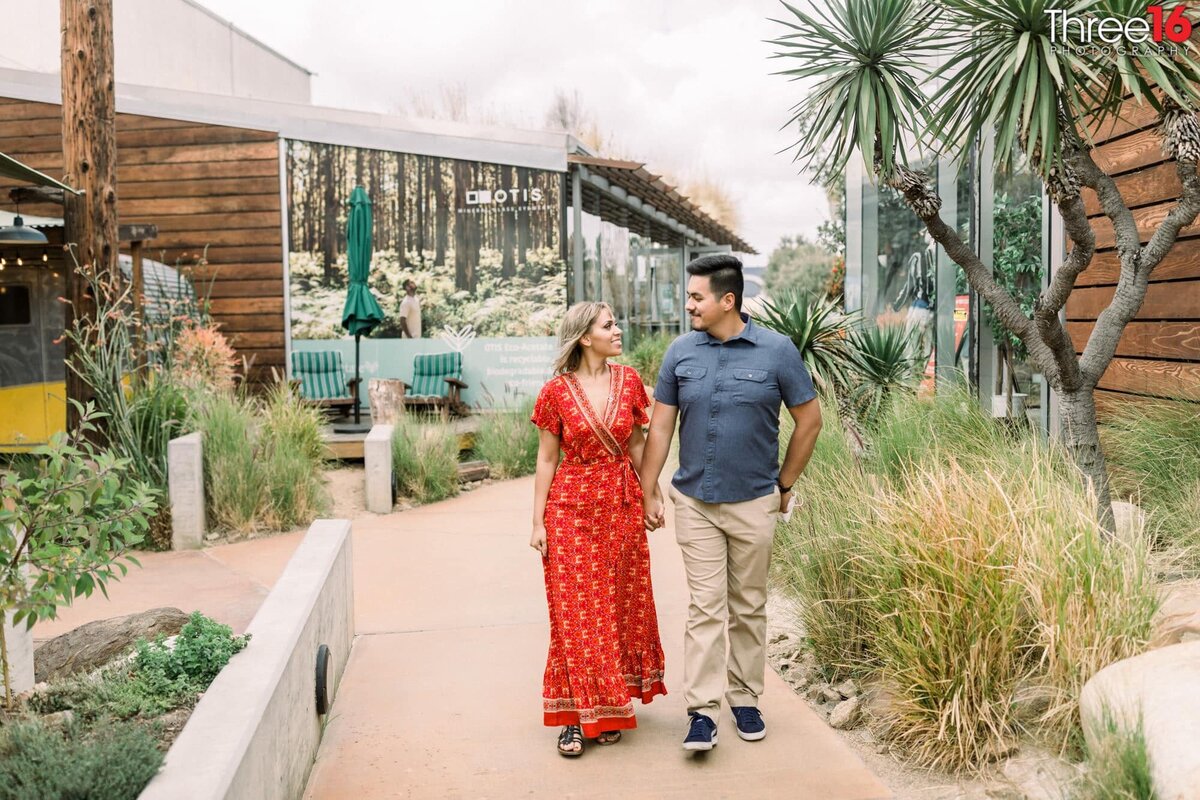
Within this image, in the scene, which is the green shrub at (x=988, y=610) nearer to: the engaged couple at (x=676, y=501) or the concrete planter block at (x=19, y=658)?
the engaged couple at (x=676, y=501)

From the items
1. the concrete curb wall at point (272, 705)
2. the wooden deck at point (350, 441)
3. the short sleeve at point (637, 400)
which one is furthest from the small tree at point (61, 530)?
the wooden deck at point (350, 441)

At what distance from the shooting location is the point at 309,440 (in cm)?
956

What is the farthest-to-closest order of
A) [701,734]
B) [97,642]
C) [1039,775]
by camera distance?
[97,642] < [701,734] < [1039,775]

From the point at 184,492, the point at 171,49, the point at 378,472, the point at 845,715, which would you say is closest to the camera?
the point at 845,715

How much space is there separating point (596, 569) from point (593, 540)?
11 cm

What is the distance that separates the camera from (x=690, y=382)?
4.05 meters

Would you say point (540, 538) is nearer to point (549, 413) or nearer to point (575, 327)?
point (549, 413)

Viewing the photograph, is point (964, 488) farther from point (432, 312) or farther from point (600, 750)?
point (432, 312)

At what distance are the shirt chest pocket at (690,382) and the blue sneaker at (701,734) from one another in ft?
3.82

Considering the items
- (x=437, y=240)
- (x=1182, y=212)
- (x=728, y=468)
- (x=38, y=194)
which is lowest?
(x=728, y=468)

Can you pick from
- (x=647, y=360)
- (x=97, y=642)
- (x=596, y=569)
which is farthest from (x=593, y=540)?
(x=647, y=360)

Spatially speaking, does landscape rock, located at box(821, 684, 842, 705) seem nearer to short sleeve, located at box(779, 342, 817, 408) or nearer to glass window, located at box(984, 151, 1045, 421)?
short sleeve, located at box(779, 342, 817, 408)

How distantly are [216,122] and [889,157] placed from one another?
1118 cm

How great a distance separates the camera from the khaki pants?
3877mm
